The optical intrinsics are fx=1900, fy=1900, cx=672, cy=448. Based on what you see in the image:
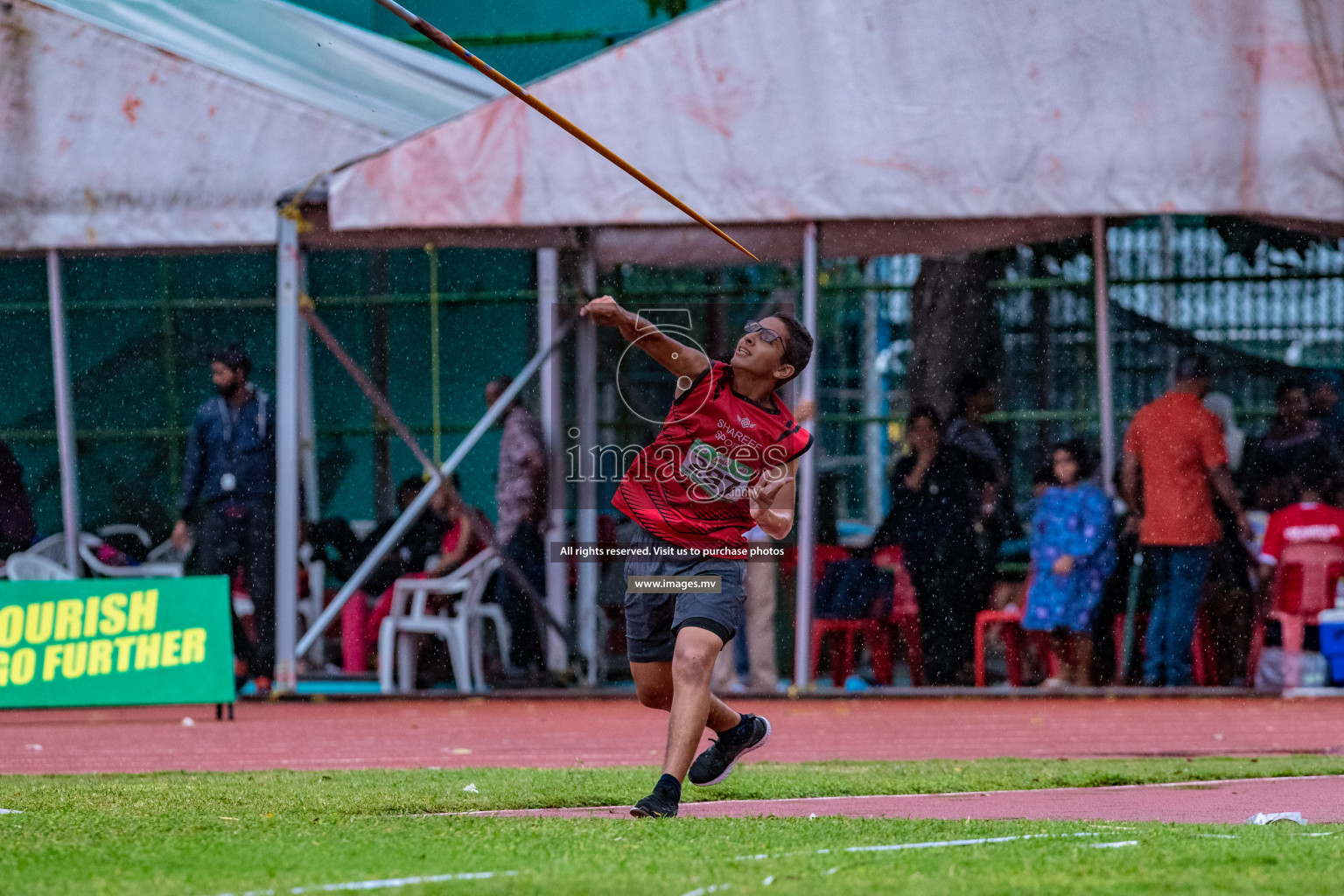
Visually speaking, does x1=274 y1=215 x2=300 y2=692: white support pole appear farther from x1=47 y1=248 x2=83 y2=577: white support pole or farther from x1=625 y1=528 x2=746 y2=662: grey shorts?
x1=625 y1=528 x2=746 y2=662: grey shorts

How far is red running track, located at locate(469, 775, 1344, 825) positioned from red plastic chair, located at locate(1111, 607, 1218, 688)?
4905mm

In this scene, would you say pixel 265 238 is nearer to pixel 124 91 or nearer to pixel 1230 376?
pixel 124 91

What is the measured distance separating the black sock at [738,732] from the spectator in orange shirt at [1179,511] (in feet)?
20.0

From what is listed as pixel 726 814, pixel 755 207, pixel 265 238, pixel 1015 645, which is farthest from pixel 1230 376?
pixel 726 814

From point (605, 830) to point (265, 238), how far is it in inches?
289

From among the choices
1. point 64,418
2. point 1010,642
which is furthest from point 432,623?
point 1010,642

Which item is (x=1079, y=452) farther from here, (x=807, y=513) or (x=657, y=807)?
(x=657, y=807)

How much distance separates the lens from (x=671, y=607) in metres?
6.15

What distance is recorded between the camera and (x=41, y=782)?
23.5ft

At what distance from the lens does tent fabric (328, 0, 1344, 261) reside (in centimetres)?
1091

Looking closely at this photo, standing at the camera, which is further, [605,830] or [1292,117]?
[1292,117]

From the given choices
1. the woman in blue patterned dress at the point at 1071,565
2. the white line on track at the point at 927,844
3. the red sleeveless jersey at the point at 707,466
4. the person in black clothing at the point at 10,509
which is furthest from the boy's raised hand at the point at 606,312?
the person in black clothing at the point at 10,509

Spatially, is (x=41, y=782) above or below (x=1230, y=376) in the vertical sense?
below

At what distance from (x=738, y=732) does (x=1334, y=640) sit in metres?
6.64
